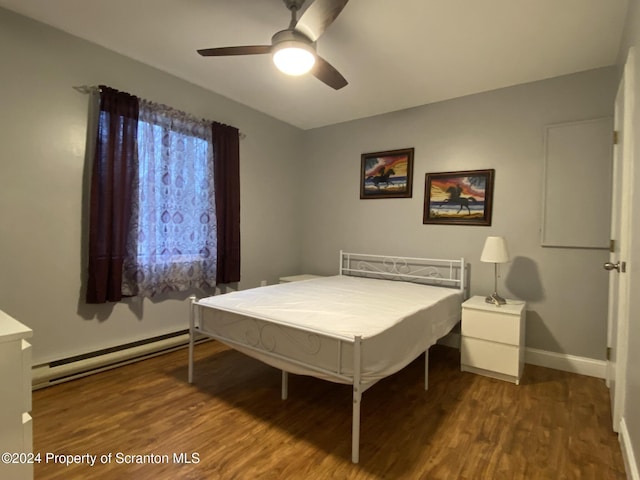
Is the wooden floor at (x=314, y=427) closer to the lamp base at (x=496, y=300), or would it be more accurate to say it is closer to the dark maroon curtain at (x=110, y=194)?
the lamp base at (x=496, y=300)

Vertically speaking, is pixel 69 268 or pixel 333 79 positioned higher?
pixel 333 79

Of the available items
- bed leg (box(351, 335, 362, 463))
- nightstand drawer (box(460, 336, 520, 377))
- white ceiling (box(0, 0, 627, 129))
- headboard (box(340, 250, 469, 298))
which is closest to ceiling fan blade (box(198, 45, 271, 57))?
white ceiling (box(0, 0, 627, 129))

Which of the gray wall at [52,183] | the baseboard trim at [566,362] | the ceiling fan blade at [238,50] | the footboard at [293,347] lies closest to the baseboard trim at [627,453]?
the baseboard trim at [566,362]

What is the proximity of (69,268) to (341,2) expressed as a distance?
2727 mm

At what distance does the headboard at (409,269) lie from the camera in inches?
139

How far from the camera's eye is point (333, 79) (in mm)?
2420

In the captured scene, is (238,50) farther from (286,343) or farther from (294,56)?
(286,343)

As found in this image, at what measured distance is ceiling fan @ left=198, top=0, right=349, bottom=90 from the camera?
1789mm

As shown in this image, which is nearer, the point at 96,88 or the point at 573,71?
the point at 96,88

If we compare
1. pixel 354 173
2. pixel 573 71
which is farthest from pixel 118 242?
pixel 573 71

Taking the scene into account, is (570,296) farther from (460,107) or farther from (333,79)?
(333,79)

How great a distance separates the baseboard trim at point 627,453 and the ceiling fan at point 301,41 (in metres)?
2.65

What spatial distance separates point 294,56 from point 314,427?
7.60ft

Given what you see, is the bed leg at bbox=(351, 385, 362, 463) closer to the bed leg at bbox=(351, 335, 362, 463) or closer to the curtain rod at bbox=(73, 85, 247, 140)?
the bed leg at bbox=(351, 335, 362, 463)
